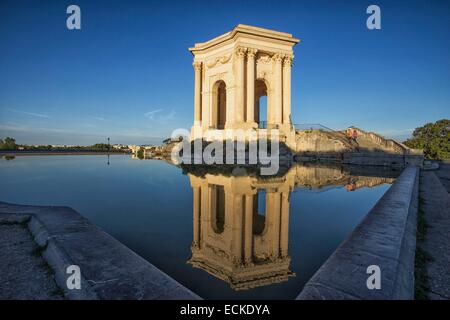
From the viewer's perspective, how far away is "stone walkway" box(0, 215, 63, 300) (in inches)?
84.1

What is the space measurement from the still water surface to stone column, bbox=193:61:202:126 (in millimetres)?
24248

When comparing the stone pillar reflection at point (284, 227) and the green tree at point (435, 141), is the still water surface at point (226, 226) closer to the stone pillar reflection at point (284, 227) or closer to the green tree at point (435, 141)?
the stone pillar reflection at point (284, 227)

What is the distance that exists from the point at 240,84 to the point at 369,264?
2479 cm

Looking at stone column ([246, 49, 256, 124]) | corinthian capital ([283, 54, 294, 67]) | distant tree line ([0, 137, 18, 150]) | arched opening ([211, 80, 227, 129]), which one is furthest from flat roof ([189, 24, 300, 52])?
distant tree line ([0, 137, 18, 150])

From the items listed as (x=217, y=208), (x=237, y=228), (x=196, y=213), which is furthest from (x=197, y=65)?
(x=237, y=228)

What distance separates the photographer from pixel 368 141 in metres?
24.2

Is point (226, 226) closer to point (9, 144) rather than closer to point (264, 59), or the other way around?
point (264, 59)

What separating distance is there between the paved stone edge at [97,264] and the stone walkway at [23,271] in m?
0.08

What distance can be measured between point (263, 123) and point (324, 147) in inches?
294

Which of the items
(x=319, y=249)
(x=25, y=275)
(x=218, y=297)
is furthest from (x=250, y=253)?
(x=25, y=275)

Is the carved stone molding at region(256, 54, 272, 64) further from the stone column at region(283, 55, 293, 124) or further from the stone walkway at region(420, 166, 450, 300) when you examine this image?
the stone walkway at region(420, 166, 450, 300)

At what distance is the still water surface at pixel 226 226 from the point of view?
2.67m

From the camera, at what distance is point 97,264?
2262 millimetres

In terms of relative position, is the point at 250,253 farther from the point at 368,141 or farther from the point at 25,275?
the point at 368,141
